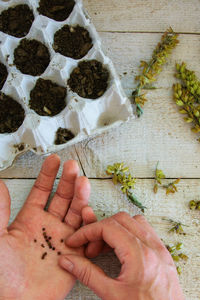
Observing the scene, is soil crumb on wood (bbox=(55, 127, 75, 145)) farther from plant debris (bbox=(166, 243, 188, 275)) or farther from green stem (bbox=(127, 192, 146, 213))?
plant debris (bbox=(166, 243, 188, 275))

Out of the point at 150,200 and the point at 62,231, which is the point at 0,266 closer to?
the point at 62,231

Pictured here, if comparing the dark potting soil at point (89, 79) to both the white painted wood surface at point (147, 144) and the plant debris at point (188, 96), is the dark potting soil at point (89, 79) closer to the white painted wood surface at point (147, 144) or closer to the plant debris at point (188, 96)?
the white painted wood surface at point (147, 144)

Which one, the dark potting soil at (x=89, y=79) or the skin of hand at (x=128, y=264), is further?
the dark potting soil at (x=89, y=79)

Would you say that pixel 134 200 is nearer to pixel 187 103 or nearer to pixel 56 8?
pixel 187 103

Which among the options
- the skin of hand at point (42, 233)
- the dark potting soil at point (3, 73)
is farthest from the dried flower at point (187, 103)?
the dark potting soil at point (3, 73)

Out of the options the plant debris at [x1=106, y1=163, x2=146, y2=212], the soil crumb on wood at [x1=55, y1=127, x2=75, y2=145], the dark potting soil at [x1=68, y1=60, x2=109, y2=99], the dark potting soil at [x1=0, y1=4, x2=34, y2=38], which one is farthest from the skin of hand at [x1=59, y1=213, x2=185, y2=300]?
the dark potting soil at [x1=0, y1=4, x2=34, y2=38]

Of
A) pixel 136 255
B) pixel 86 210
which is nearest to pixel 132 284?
pixel 136 255
